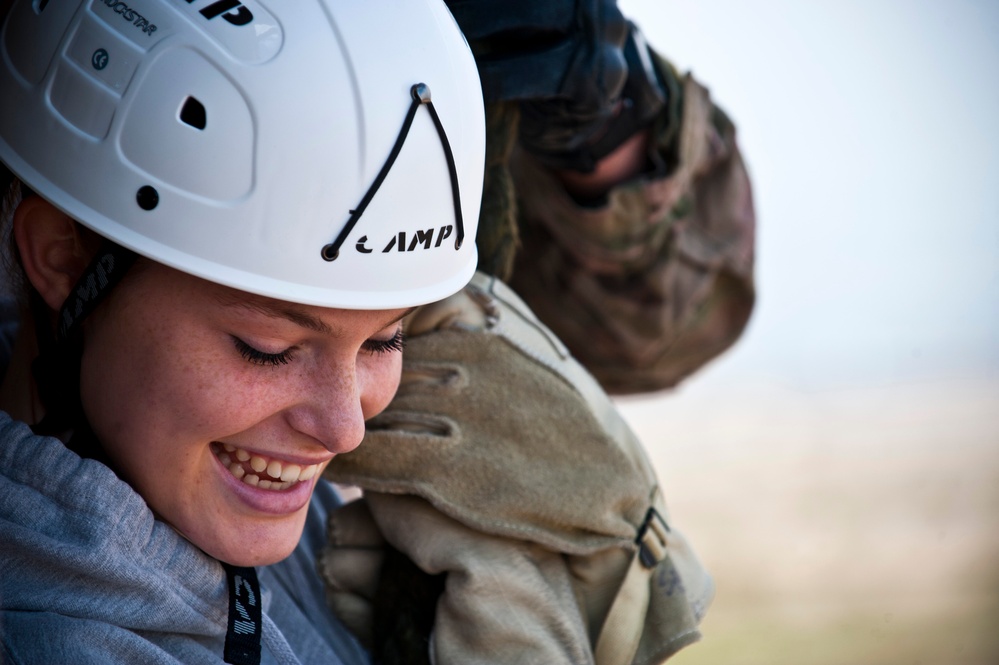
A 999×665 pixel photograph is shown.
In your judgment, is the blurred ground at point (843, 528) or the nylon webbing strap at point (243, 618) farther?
the blurred ground at point (843, 528)

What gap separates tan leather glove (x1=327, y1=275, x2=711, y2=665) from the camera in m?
1.64

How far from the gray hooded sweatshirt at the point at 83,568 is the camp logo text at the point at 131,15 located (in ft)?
1.64

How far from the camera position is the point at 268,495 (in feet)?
4.79

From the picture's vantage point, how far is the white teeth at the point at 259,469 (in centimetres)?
143

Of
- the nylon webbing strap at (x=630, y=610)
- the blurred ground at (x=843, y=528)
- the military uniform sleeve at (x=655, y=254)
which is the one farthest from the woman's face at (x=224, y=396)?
the blurred ground at (x=843, y=528)

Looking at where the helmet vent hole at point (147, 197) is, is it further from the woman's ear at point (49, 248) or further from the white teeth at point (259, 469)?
the white teeth at point (259, 469)

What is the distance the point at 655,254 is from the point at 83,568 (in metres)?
2.13

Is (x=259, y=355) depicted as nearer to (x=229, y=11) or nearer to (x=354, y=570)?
(x=229, y=11)

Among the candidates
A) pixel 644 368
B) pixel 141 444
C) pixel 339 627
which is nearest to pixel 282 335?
pixel 141 444

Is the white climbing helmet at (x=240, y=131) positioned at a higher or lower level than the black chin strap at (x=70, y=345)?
higher

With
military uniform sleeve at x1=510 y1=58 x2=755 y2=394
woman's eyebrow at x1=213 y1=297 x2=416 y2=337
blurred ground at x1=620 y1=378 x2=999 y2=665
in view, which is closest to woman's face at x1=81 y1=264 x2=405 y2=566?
woman's eyebrow at x1=213 y1=297 x2=416 y2=337

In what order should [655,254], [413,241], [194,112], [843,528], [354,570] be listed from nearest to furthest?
[194,112], [413,241], [354,570], [655,254], [843,528]

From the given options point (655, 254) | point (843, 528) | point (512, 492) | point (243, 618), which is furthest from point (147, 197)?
point (843, 528)

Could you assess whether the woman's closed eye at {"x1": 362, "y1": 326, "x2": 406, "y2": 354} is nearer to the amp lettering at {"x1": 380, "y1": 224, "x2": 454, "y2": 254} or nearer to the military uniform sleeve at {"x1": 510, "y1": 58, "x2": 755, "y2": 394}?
the amp lettering at {"x1": 380, "y1": 224, "x2": 454, "y2": 254}
